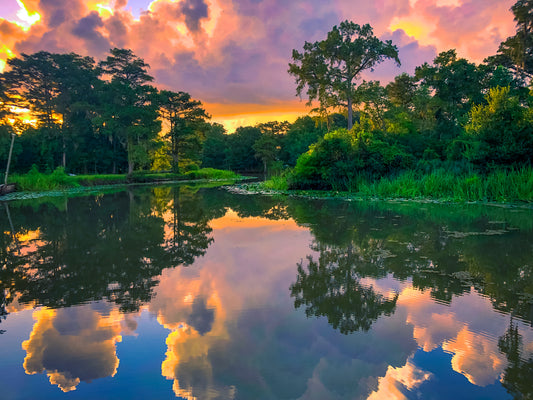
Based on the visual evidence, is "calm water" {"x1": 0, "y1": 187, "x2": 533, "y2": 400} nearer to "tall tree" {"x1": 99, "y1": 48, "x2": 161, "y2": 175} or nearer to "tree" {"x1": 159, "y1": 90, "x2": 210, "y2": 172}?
"tall tree" {"x1": 99, "y1": 48, "x2": 161, "y2": 175}

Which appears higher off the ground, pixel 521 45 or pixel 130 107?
pixel 521 45

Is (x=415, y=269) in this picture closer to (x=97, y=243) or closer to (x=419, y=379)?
(x=419, y=379)

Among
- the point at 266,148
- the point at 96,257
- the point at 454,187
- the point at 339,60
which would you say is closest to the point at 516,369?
the point at 96,257

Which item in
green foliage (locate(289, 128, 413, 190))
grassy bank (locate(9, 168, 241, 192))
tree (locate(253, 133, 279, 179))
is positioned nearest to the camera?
green foliage (locate(289, 128, 413, 190))

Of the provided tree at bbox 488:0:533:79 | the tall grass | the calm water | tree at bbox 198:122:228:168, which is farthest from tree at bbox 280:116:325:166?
the calm water

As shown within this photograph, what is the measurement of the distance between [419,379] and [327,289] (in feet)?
6.57

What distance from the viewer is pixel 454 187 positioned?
15938 millimetres

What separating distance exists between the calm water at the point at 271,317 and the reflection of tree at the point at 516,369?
1 cm

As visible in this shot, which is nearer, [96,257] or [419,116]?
[96,257]

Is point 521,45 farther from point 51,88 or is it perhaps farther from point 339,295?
point 51,88

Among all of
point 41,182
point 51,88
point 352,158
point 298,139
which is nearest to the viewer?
point 352,158

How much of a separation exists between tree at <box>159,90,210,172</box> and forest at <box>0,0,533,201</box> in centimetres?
14

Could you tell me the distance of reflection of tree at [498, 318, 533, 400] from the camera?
2453 millimetres

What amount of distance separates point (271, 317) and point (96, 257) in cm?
442
